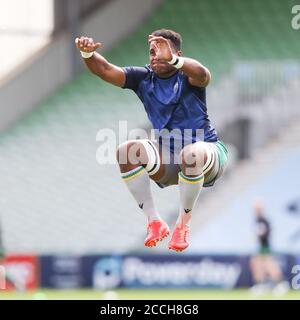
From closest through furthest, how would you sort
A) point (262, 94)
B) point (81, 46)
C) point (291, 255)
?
1. point (81, 46)
2. point (291, 255)
3. point (262, 94)

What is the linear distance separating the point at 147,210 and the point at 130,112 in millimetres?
20978

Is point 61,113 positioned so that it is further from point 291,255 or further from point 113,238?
point 291,255

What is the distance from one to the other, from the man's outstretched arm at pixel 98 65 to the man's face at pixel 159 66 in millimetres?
257

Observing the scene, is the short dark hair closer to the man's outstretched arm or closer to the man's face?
the man's face

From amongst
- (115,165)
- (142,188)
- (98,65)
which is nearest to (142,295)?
(115,165)

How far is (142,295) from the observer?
79.4 ft

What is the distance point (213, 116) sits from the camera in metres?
27.0

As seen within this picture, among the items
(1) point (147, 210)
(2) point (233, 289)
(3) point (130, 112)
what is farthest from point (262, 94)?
(1) point (147, 210)

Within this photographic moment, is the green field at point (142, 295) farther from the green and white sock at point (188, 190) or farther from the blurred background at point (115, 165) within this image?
the green and white sock at point (188, 190)

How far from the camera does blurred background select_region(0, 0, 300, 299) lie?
25641mm

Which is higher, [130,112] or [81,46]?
[130,112]

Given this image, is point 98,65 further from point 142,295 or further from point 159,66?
point 142,295

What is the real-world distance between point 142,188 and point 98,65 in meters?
0.84

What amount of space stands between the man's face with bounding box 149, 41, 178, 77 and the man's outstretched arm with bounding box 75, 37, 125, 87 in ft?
0.84
